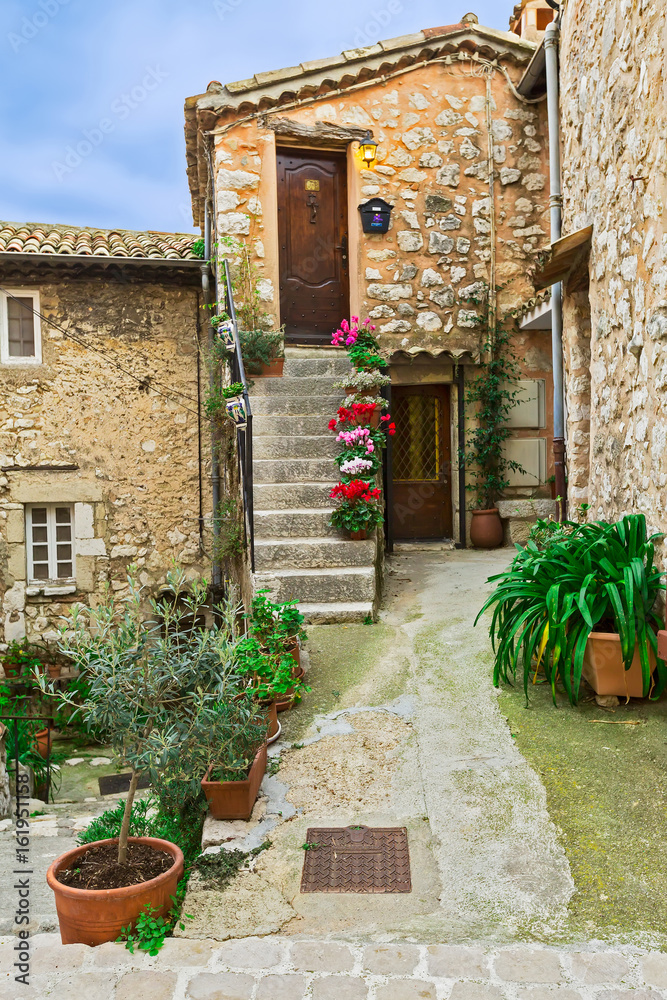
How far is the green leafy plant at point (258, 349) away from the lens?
316 inches

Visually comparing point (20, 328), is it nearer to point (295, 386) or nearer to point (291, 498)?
point (295, 386)

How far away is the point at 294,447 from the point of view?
735 centimetres

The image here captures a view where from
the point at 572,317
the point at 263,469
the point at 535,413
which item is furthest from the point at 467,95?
the point at 263,469

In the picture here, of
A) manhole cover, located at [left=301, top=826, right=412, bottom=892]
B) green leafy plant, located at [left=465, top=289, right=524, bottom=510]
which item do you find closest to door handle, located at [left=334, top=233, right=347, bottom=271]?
green leafy plant, located at [left=465, top=289, right=524, bottom=510]

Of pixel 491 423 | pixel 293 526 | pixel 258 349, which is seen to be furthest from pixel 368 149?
pixel 293 526

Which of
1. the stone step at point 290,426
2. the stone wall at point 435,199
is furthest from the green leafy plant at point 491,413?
the stone step at point 290,426

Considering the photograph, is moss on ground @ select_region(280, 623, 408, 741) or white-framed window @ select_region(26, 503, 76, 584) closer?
moss on ground @ select_region(280, 623, 408, 741)

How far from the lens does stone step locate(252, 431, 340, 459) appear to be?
7332mm

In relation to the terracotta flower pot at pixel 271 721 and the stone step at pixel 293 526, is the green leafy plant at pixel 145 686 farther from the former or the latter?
the stone step at pixel 293 526

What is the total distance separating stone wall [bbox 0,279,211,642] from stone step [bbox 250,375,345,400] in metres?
1.71

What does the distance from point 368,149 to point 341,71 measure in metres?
0.90

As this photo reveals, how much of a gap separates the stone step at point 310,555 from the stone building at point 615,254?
172cm

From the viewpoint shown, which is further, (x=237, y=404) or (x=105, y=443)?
(x=105, y=443)

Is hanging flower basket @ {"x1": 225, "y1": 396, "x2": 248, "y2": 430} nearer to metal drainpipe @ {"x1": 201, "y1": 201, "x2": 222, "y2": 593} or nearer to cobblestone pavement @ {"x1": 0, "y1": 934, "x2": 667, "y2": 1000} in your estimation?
metal drainpipe @ {"x1": 201, "y1": 201, "x2": 222, "y2": 593}
